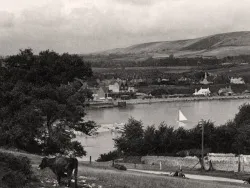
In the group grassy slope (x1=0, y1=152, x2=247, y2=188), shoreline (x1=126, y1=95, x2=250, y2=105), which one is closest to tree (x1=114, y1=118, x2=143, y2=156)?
grassy slope (x1=0, y1=152, x2=247, y2=188)

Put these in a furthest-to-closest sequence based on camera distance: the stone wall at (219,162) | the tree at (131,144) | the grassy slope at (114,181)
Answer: the tree at (131,144), the stone wall at (219,162), the grassy slope at (114,181)

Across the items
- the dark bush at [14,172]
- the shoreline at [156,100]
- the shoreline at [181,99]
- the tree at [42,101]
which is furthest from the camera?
the shoreline at [181,99]

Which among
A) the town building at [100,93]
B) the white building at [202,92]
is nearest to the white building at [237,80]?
the white building at [202,92]

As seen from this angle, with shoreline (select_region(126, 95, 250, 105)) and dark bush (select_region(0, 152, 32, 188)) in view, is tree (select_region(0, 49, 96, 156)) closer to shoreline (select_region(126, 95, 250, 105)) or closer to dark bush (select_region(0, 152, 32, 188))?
dark bush (select_region(0, 152, 32, 188))

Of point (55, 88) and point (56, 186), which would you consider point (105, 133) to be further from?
point (56, 186)

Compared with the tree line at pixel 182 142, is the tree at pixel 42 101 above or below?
above

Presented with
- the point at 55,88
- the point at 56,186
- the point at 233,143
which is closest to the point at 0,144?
the point at 55,88

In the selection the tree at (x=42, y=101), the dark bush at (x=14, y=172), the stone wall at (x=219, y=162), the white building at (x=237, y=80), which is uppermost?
the white building at (x=237, y=80)

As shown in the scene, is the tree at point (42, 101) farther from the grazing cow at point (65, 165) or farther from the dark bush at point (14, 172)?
the grazing cow at point (65, 165)

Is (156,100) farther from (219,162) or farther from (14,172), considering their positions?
(14,172)
